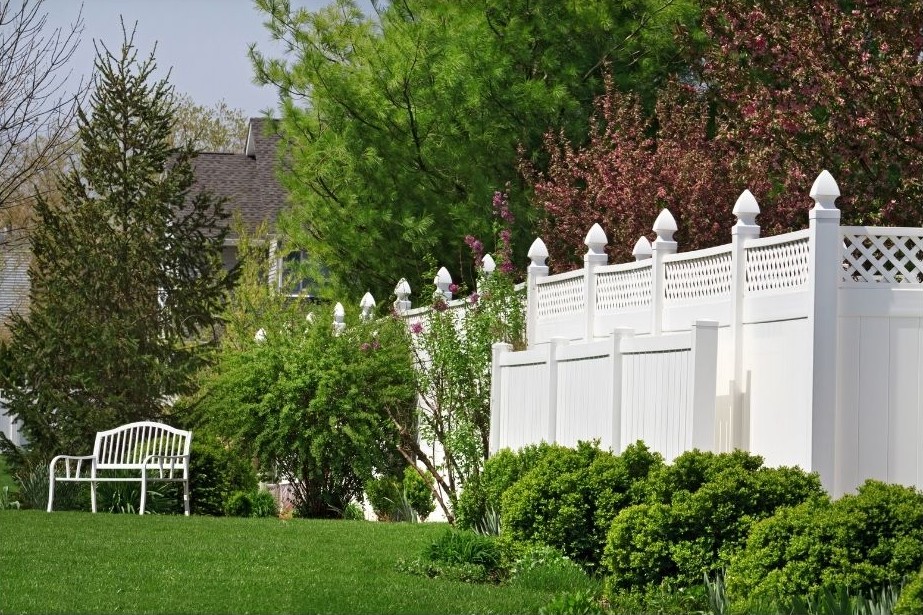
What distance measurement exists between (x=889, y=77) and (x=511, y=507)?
6.51 m

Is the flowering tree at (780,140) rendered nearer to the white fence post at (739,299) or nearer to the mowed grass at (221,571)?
the white fence post at (739,299)

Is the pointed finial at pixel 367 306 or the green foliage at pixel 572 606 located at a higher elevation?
the pointed finial at pixel 367 306

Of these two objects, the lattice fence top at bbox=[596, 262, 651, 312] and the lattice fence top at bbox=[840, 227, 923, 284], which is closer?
the lattice fence top at bbox=[840, 227, 923, 284]

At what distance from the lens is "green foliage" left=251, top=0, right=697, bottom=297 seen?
65.5 ft

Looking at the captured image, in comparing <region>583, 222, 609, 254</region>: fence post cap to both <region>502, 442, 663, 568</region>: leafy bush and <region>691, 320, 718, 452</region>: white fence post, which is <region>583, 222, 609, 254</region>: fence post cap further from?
<region>691, 320, 718, 452</region>: white fence post

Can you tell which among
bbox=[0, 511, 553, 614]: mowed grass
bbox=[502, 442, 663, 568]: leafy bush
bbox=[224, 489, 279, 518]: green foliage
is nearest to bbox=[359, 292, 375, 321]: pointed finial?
bbox=[224, 489, 279, 518]: green foliage

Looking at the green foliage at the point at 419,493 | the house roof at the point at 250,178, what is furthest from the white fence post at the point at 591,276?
the house roof at the point at 250,178

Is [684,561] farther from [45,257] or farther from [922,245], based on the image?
[45,257]

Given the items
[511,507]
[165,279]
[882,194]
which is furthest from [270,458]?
[882,194]

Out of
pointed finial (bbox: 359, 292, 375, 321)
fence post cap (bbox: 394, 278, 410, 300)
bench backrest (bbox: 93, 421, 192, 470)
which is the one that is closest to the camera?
bench backrest (bbox: 93, 421, 192, 470)

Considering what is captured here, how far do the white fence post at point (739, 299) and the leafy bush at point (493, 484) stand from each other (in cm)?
159

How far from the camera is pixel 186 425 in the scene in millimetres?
17188

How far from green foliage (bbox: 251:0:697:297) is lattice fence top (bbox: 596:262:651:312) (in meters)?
7.17

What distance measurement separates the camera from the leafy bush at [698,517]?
359 inches
